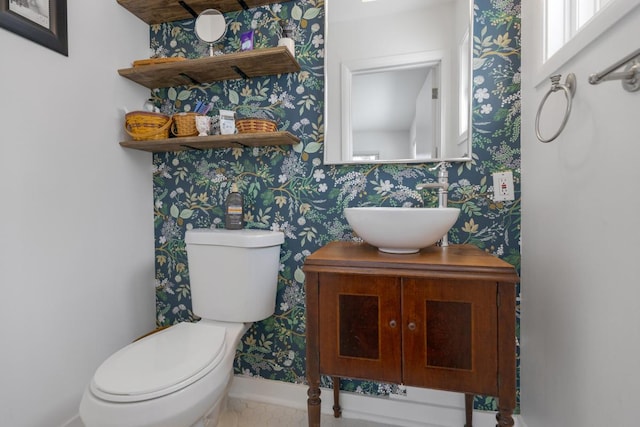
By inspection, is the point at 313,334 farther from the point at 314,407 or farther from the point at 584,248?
the point at 584,248

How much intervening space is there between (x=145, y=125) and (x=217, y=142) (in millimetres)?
362

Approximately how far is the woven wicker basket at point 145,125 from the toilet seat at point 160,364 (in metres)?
0.92

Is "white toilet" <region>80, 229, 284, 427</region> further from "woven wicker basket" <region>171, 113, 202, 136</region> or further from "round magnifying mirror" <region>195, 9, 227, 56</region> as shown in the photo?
"round magnifying mirror" <region>195, 9, 227, 56</region>

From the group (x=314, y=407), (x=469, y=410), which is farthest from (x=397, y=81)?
(x=469, y=410)

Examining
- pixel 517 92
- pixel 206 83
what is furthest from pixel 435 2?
pixel 206 83

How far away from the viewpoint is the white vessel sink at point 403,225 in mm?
997

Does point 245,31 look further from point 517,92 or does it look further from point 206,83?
point 517,92

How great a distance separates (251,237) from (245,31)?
108 centimetres

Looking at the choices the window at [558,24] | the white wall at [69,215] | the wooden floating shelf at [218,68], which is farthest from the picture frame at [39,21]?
the window at [558,24]

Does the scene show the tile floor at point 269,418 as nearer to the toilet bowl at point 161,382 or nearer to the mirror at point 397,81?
the toilet bowl at point 161,382

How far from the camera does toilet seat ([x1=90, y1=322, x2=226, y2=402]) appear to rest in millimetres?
902

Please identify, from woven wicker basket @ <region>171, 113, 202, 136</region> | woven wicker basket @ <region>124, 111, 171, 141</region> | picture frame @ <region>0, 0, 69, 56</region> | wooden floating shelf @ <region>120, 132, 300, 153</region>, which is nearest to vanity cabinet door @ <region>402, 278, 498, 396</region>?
wooden floating shelf @ <region>120, 132, 300, 153</region>

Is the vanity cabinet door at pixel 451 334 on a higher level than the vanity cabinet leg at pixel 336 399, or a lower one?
higher

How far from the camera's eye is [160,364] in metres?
1.02
